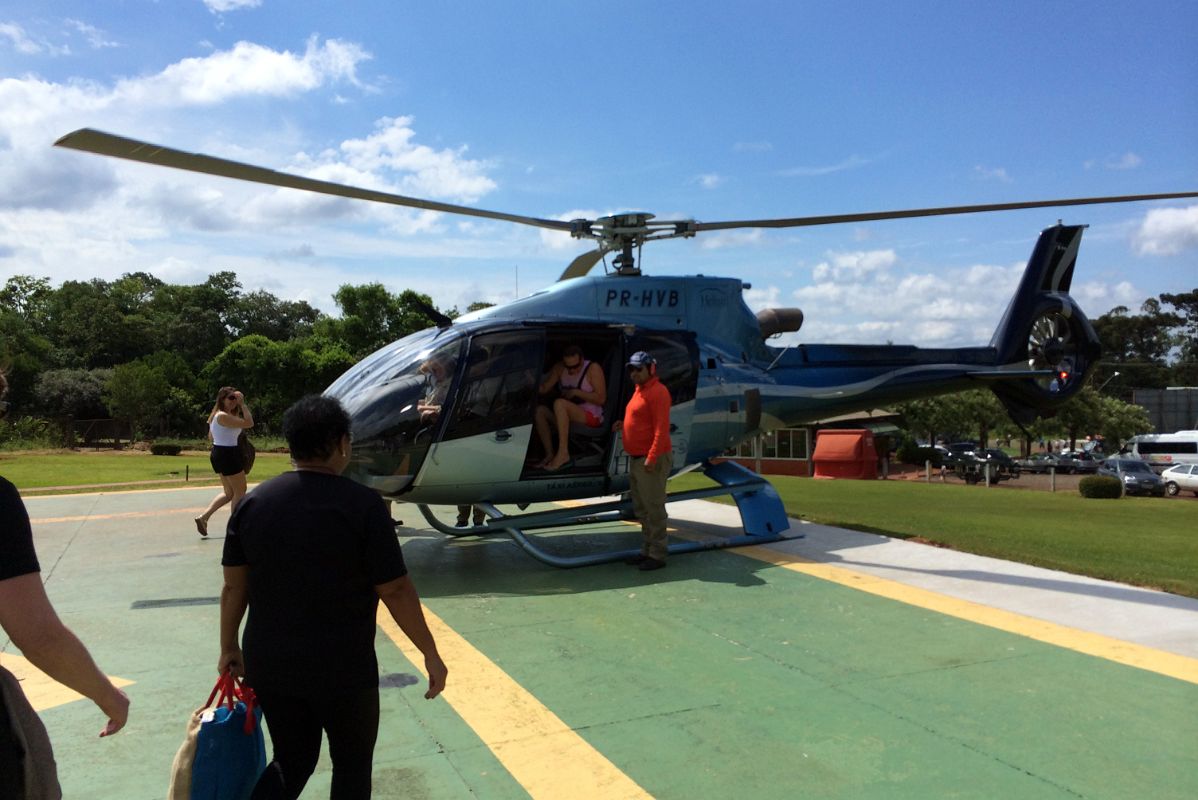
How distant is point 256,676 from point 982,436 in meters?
54.2

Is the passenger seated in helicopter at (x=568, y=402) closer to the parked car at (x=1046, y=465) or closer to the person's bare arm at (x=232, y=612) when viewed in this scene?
the person's bare arm at (x=232, y=612)

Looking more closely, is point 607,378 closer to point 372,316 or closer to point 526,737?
point 526,737

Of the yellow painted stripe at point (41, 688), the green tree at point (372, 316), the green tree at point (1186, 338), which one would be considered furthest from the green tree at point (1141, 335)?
the yellow painted stripe at point (41, 688)

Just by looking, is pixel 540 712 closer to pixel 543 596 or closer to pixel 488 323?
pixel 543 596

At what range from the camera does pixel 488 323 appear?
24.4 ft

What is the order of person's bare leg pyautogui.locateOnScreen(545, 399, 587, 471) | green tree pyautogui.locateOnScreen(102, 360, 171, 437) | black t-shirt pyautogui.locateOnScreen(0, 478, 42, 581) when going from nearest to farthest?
black t-shirt pyautogui.locateOnScreen(0, 478, 42, 581), person's bare leg pyautogui.locateOnScreen(545, 399, 587, 471), green tree pyautogui.locateOnScreen(102, 360, 171, 437)

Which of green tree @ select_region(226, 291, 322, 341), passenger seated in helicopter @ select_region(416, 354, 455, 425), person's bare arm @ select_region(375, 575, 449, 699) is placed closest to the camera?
person's bare arm @ select_region(375, 575, 449, 699)

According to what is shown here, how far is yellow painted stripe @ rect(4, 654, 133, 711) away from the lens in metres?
4.42

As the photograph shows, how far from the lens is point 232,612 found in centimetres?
274

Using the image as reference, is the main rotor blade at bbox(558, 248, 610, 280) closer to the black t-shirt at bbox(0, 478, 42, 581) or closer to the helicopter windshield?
the helicopter windshield

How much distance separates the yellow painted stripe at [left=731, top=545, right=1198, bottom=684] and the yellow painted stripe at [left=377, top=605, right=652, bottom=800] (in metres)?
3.19

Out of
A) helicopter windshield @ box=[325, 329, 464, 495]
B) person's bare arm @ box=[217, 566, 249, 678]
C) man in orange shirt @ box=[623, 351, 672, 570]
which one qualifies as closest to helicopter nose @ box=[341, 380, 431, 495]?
helicopter windshield @ box=[325, 329, 464, 495]

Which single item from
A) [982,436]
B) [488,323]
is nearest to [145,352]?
[982,436]

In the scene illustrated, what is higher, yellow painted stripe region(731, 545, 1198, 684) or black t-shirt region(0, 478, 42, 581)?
black t-shirt region(0, 478, 42, 581)
